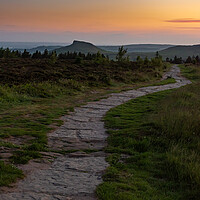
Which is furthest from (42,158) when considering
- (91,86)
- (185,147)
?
(91,86)

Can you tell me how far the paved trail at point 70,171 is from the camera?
12.8 ft

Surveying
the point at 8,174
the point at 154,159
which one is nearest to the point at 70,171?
the point at 8,174

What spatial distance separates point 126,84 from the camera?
21.7 metres

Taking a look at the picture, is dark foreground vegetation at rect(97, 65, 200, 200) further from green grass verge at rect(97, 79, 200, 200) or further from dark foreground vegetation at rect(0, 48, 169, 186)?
→ dark foreground vegetation at rect(0, 48, 169, 186)

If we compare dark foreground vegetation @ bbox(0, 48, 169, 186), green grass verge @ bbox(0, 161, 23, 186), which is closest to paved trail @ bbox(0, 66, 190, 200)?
green grass verge @ bbox(0, 161, 23, 186)

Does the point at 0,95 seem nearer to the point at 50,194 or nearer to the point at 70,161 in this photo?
the point at 70,161

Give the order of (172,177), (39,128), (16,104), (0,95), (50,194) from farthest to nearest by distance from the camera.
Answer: (0,95)
(16,104)
(39,128)
(172,177)
(50,194)

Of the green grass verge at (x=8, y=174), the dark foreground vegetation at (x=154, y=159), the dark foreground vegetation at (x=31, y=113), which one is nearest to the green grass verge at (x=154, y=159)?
the dark foreground vegetation at (x=154, y=159)

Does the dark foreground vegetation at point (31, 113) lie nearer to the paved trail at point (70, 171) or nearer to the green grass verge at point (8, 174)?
the green grass verge at point (8, 174)

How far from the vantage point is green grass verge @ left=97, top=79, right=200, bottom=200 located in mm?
4235

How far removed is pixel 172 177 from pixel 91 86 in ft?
47.3

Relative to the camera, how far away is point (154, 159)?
5699 mm

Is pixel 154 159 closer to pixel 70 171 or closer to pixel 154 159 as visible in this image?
pixel 154 159

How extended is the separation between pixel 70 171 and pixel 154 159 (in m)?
1.87
